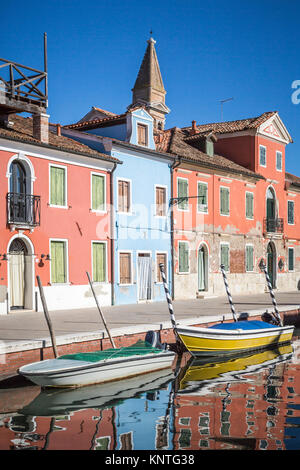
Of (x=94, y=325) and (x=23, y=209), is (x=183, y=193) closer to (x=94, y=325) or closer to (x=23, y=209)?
(x=23, y=209)

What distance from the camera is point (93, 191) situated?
965 inches

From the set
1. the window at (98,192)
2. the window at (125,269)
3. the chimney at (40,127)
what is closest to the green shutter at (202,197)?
the window at (125,269)

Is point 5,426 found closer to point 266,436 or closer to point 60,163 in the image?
point 266,436

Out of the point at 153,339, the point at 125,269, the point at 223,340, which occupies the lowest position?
the point at 223,340

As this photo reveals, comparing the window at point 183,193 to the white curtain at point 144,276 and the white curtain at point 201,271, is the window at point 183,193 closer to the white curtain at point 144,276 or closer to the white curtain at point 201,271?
the white curtain at point 201,271

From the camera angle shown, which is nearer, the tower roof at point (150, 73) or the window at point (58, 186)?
the window at point (58, 186)

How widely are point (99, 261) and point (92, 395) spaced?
11.9m

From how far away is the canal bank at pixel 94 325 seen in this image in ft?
43.8

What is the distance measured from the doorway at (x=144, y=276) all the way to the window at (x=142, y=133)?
5.34 meters

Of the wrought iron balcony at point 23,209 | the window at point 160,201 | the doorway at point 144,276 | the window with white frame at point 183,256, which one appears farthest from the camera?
the window with white frame at point 183,256

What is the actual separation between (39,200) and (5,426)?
12.2 metres

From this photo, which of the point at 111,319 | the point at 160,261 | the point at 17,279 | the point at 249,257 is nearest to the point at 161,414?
the point at 111,319

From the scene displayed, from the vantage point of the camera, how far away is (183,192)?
29562mm
